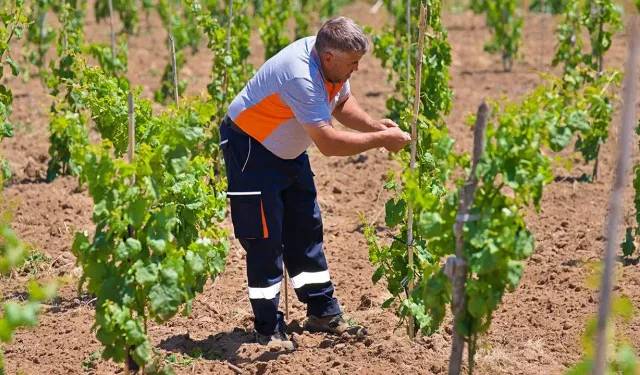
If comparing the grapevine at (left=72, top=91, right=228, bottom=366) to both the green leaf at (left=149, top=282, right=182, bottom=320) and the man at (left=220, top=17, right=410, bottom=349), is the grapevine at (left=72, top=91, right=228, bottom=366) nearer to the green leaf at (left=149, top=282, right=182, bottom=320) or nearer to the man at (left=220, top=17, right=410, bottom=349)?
the green leaf at (left=149, top=282, right=182, bottom=320)

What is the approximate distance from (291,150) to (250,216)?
0.39 meters

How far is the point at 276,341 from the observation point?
15.6 feet

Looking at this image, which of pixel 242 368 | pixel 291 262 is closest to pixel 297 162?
pixel 291 262

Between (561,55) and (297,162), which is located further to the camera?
(561,55)

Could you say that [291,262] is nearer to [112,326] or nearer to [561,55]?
[112,326]

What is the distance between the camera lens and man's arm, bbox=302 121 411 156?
14.2 feet

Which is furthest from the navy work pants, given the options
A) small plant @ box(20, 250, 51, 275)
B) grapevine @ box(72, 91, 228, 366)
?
small plant @ box(20, 250, 51, 275)

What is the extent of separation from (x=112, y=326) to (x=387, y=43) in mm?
5589

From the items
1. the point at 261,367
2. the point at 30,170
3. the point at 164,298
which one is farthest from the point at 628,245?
the point at 30,170

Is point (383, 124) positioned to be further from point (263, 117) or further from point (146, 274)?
point (146, 274)

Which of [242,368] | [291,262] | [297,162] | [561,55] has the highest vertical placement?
[561,55]

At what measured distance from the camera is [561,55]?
8.91 m

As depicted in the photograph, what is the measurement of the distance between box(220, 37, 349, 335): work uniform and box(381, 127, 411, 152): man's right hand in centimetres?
29

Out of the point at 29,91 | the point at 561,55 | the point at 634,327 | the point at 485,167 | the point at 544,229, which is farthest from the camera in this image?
the point at 29,91
